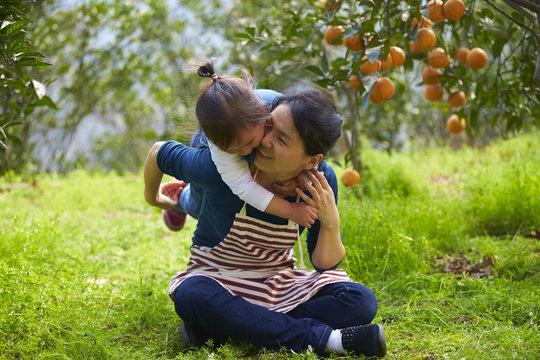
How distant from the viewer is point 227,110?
4.85 feet

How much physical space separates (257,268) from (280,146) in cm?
51

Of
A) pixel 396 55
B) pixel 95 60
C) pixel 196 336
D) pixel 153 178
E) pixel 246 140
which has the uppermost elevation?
pixel 396 55

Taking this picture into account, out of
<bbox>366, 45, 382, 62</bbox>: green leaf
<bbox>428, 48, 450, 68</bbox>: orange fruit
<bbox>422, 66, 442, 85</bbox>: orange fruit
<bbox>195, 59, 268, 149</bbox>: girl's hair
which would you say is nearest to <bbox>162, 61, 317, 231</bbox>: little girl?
<bbox>195, 59, 268, 149</bbox>: girl's hair

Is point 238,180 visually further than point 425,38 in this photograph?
No

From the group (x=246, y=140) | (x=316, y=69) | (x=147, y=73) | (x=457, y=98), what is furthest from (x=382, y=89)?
(x=147, y=73)

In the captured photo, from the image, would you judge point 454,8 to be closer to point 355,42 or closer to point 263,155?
point 355,42

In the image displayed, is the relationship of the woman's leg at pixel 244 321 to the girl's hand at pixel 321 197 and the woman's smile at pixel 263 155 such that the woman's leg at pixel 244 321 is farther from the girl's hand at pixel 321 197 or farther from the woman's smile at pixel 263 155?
the woman's smile at pixel 263 155

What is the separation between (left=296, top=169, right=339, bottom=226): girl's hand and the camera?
166 centimetres

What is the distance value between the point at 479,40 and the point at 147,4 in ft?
17.6

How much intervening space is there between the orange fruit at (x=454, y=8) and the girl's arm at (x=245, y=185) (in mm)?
1077

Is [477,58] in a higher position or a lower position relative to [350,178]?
higher

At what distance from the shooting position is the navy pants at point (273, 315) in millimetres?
1602

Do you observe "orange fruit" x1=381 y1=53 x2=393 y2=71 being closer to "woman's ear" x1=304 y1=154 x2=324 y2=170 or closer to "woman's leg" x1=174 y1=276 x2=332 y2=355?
"woman's ear" x1=304 y1=154 x2=324 y2=170

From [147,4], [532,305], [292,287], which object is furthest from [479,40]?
[147,4]
